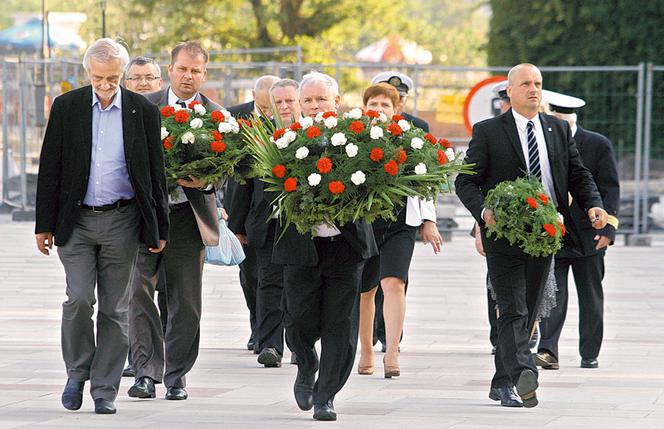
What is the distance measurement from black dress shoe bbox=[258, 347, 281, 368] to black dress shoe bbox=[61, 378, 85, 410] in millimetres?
2307

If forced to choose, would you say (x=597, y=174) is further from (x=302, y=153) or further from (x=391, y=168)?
(x=302, y=153)

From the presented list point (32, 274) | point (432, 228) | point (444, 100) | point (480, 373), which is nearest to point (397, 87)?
point (432, 228)

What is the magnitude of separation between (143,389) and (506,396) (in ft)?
6.57

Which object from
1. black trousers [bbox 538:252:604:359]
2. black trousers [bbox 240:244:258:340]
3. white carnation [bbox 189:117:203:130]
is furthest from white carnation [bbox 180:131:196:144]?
black trousers [bbox 538:252:604:359]

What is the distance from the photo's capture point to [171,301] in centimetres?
873

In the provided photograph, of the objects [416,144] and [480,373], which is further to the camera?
[480,373]

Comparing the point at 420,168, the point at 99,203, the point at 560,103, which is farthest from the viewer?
the point at 560,103

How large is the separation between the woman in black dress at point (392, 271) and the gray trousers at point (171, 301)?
143 centimetres

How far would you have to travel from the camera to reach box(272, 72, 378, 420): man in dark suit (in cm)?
786

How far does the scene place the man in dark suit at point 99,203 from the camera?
7.91 meters

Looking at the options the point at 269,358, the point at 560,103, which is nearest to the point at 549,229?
the point at 560,103

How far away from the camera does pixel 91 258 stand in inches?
315

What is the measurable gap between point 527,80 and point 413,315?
4.91m

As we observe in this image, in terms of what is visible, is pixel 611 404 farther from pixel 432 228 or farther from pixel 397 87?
pixel 397 87
